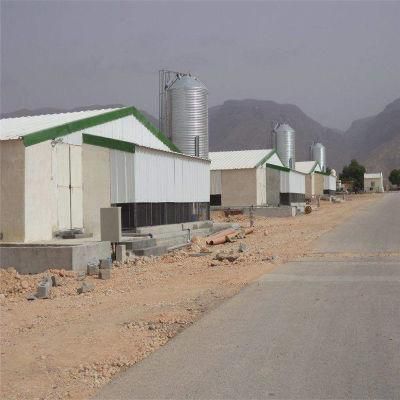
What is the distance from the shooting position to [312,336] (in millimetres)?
7738

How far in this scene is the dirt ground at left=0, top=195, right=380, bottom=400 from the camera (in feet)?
21.6

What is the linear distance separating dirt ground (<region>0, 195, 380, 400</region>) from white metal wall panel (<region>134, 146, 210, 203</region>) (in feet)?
13.3

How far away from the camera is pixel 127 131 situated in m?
23.5

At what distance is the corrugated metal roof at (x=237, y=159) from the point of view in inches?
1841

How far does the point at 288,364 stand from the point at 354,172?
135309mm

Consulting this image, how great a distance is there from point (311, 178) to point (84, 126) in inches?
2564

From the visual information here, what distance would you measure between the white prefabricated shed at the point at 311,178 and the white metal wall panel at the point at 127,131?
55.7 meters

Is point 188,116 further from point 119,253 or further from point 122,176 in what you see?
point 119,253

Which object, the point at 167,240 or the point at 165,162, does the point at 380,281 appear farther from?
the point at 165,162

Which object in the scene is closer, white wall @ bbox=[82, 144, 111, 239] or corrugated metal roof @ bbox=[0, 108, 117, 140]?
corrugated metal roof @ bbox=[0, 108, 117, 140]

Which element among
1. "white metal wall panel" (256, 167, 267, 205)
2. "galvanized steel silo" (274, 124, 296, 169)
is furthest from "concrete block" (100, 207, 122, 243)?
"galvanized steel silo" (274, 124, 296, 169)

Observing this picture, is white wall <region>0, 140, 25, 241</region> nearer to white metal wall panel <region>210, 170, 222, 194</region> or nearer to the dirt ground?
the dirt ground

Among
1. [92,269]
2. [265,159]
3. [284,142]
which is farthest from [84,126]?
[284,142]

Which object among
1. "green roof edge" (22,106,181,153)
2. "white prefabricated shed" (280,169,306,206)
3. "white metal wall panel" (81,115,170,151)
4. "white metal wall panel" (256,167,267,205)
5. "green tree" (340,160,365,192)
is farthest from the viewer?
"green tree" (340,160,365,192)
